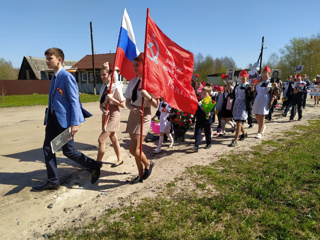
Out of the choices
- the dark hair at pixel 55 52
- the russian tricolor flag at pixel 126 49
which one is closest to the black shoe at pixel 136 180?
the russian tricolor flag at pixel 126 49

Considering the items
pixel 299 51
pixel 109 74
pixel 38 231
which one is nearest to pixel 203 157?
pixel 109 74

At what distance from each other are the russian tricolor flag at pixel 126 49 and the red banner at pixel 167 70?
521 millimetres

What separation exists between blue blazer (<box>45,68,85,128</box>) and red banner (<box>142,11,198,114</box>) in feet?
3.83

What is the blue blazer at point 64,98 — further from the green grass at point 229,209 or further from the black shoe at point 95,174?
the green grass at point 229,209

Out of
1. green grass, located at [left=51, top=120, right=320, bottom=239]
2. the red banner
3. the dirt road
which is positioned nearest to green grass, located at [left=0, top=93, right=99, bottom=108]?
the dirt road

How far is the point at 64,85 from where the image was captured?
11.7 feet

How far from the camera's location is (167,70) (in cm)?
399

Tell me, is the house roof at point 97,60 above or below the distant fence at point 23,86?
above

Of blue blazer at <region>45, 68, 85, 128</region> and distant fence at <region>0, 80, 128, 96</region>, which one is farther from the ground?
distant fence at <region>0, 80, 128, 96</region>

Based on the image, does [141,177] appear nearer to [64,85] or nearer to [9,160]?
[64,85]

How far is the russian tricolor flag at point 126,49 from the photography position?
391 cm

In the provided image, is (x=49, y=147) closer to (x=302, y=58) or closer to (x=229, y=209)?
(x=229, y=209)

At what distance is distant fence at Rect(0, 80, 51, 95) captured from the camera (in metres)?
27.7

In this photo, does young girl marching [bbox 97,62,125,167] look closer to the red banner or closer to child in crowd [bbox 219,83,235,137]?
the red banner
